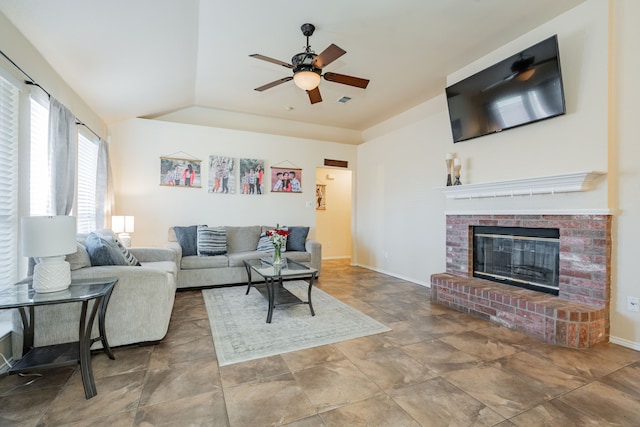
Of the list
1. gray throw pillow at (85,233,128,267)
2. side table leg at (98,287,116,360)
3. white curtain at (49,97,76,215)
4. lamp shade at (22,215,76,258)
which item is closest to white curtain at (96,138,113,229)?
white curtain at (49,97,76,215)

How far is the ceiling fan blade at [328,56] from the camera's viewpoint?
2.53m

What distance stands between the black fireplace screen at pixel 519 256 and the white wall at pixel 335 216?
12.8 feet

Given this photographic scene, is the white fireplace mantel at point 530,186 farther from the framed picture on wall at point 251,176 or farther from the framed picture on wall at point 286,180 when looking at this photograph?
the framed picture on wall at point 251,176

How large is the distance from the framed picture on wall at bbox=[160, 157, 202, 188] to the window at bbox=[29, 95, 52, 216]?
222cm

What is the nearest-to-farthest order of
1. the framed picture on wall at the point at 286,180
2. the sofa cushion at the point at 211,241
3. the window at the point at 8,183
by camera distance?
1. the window at the point at 8,183
2. the sofa cushion at the point at 211,241
3. the framed picture on wall at the point at 286,180

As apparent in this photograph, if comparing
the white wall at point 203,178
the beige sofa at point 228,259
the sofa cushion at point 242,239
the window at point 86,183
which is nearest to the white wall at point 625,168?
the beige sofa at point 228,259

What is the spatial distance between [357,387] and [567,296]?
2.29 metres

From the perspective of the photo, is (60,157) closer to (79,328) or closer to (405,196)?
(79,328)

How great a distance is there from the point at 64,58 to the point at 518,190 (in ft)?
15.3

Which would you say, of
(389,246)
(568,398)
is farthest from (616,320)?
(389,246)

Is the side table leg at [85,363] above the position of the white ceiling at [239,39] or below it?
below

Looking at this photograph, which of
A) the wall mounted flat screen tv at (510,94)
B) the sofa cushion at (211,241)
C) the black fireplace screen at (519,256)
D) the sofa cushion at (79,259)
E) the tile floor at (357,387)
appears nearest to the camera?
the tile floor at (357,387)

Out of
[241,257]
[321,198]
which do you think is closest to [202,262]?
[241,257]

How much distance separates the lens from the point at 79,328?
1.88 metres
